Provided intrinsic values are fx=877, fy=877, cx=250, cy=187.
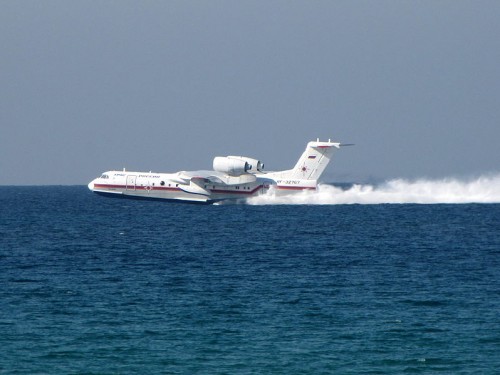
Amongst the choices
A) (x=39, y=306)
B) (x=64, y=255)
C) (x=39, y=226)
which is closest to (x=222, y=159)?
(x=39, y=226)

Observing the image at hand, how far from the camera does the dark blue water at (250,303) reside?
96.3 ft

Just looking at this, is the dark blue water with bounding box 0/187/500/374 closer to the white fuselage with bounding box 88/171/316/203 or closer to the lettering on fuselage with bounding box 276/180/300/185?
the lettering on fuselage with bounding box 276/180/300/185

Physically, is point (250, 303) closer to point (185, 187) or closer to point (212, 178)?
point (212, 178)

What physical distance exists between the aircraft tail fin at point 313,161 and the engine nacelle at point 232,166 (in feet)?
18.0

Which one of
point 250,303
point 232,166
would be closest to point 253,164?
point 232,166

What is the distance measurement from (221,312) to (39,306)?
7970mm

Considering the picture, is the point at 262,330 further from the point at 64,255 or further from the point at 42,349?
the point at 64,255

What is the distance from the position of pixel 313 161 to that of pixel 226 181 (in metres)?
10.2

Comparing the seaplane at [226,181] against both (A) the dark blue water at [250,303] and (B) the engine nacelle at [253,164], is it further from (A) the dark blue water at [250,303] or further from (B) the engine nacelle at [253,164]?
(A) the dark blue water at [250,303]

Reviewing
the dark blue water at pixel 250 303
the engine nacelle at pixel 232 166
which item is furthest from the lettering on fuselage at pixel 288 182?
the dark blue water at pixel 250 303

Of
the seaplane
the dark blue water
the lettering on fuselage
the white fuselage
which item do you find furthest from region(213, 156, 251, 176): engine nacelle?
the dark blue water

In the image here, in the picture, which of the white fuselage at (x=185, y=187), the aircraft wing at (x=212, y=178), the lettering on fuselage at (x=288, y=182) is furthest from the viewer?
the white fuselage at (x=185, y=187)

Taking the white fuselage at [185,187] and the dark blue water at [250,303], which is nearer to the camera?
the dark blue water at [250,303]

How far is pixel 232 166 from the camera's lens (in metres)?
98.4
